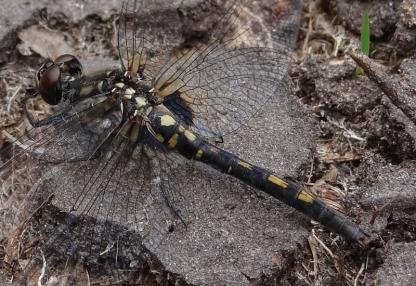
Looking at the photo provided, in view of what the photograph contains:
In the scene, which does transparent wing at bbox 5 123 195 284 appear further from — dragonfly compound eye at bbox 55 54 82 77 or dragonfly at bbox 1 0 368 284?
dragonfly compound eye at bbox 55 54 82 77

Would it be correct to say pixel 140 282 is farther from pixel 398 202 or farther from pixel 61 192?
pixel 398 202

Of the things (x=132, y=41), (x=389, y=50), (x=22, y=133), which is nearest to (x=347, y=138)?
(x=389, y=50)

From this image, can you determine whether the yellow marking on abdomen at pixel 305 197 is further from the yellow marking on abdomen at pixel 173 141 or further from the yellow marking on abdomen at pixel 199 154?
the yellow marking on abdomen at pixel 173 141

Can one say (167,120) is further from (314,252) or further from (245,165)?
(314,252)

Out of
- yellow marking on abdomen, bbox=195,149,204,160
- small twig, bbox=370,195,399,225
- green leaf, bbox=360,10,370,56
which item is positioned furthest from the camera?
green leaf, bbox=360,10,370,56

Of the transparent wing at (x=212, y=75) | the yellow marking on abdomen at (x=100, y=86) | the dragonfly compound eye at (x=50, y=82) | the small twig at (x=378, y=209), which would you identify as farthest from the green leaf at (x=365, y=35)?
the dragonfly compound eye at (x=50, y=82)

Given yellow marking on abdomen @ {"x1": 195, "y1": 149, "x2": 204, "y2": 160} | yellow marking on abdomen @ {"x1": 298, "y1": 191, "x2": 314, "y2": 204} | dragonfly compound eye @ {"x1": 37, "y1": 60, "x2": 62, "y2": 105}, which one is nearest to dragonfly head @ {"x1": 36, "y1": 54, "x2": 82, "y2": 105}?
dragonfly compound eye @ {"x1": 37, "y1": 60, "x2": 62, "y2": 105}

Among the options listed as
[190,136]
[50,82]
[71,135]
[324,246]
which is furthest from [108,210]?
[324,246]
